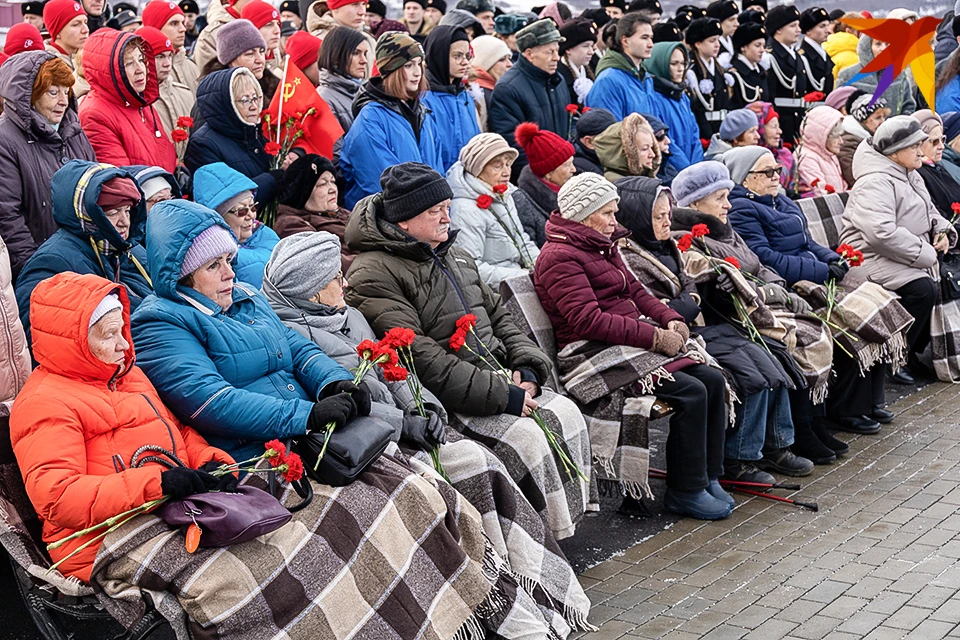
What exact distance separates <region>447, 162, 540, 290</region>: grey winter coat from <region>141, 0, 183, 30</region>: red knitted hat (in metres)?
2.29

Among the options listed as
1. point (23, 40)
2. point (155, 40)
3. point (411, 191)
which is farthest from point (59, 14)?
point (411, 191)

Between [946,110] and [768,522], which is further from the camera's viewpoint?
[946,110]

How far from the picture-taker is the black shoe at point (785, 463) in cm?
714

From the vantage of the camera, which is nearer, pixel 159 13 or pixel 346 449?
pixel 346 449

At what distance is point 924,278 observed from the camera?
8852 mm

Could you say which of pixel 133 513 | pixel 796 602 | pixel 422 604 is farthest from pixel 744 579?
pixel 133 513

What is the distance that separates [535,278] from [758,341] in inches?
57.6

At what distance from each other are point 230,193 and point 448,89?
2678 millimetres

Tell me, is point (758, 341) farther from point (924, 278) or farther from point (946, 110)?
point (946, 110)

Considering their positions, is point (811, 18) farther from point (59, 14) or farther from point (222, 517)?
point (222, 517)

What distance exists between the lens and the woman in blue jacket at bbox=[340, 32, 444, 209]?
7340 mm

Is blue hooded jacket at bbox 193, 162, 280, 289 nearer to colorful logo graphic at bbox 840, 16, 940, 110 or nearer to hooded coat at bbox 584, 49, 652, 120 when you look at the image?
colorful logo graphic at bbox 840, 16, 940, 110

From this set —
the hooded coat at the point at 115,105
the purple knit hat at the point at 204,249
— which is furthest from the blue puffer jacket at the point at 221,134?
the purple knit hat at the point at 204,249

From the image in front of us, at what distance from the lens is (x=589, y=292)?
644cm
